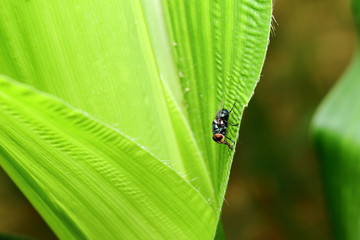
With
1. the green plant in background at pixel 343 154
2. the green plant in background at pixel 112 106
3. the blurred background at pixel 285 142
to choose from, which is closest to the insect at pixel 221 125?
the green plant in background at pixel 112 106

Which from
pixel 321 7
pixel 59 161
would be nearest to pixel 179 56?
pixel 59 161

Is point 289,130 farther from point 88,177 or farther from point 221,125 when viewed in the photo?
point 88,177

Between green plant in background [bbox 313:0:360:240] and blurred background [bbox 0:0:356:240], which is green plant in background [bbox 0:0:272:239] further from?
blurred background [bbox 0:0:356:240]

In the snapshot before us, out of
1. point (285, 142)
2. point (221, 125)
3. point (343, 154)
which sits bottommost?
point (285, 142)

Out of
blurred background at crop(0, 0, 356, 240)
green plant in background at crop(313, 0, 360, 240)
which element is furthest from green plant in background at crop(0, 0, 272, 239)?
blurred background at crop(0, 0, 356, 240)

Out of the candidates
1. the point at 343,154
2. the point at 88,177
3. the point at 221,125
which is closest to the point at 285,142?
the point at 343,154
